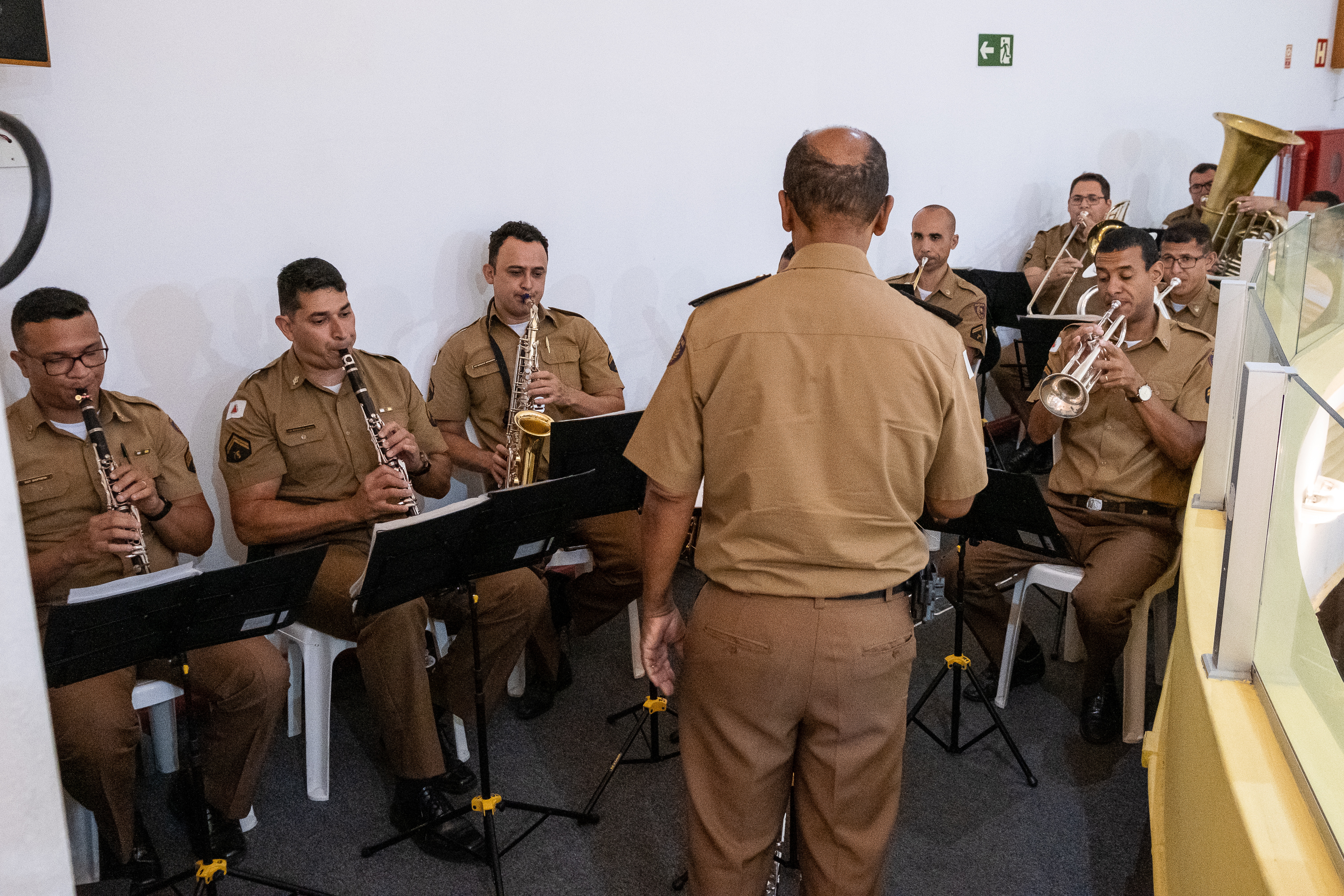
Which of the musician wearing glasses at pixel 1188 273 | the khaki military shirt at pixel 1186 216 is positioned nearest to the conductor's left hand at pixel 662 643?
the musician wearing glasses at pixel 1188 273

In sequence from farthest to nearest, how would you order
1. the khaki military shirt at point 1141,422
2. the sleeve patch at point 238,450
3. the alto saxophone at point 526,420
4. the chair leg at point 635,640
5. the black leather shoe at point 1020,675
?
1. the chair leg at point 635,640
2. the black leather shoe at point 1020,675
3. the alto saxophone at point 526,420
4. the khaki military shirt at point 1141,422
5. the sleeve patch at point 238,450

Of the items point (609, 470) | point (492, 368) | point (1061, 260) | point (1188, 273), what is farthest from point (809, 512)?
point (1061, 260)

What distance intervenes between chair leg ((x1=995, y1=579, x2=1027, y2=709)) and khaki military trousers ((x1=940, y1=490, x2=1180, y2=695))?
1.7 inches

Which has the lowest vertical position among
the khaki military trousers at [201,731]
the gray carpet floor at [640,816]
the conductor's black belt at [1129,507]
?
the gray carpet floor at [640,816]

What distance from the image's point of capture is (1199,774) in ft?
5.54

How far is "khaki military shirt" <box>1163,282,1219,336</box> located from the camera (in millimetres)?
4250

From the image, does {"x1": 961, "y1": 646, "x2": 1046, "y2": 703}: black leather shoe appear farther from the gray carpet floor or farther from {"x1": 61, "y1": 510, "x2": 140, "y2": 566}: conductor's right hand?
{"x1": 61, "y1": 510, "x2": 140, "y2": 566}: conductor's right hand

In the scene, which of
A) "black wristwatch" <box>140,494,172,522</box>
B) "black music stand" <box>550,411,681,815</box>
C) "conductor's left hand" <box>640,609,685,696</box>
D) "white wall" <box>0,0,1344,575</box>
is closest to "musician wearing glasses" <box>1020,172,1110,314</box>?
"white wall" <box>0,0,1344,575</box>

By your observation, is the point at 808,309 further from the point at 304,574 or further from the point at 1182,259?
the point at 1182,259

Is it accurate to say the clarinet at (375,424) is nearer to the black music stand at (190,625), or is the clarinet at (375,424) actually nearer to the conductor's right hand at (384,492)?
the conductor's right hand at (384,492)

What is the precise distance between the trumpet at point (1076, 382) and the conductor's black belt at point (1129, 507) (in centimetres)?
30

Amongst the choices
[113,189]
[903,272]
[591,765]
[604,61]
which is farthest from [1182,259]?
[113,189]

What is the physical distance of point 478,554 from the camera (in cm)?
262

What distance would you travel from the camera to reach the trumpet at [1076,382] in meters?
3.24
